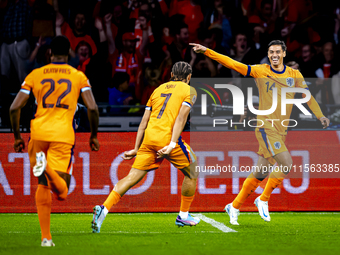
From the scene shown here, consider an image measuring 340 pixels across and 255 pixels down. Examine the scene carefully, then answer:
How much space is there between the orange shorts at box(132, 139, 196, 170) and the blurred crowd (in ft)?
12.9

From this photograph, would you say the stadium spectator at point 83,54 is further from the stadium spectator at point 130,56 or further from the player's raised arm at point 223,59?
the player's raised arm at point 223,59

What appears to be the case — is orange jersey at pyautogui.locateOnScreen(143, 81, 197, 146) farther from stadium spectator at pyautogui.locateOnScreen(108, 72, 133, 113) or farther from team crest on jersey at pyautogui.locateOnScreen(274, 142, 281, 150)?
stadium spectator at pyautogui.locateOnScreen(108, 72, 133, 113)

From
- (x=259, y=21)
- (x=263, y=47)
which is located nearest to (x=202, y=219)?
(x=263, y=47)

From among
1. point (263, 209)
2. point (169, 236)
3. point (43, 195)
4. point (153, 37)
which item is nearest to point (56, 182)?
point (43, 195)

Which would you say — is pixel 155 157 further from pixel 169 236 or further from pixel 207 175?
pixel 207 175

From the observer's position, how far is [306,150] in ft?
25.1

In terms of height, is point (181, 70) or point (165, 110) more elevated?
point (181, 70)

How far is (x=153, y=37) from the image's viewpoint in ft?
34.2

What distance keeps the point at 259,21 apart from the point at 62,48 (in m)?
7.09

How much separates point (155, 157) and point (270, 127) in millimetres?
1649

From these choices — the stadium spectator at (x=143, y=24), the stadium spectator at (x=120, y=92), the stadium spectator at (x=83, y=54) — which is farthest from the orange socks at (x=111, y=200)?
the stadium spectator at (x=143, y=24)

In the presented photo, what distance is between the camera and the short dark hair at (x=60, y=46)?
4.59 metres

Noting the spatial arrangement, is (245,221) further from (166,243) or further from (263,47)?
(263,47)

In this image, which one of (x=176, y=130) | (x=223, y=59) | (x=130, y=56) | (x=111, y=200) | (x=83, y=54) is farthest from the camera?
(x=130, y=56)
